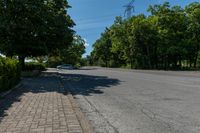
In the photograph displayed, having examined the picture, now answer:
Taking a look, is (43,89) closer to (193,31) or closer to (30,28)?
(30,28)

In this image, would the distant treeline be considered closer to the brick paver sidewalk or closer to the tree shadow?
the tree shadow

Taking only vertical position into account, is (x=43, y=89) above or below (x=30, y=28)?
below

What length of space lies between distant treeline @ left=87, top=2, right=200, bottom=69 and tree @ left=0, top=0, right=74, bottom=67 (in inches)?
1299

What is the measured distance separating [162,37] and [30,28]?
3766cm

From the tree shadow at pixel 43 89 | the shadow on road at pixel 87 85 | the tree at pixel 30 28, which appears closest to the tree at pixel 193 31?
the tree at pixel 30 28

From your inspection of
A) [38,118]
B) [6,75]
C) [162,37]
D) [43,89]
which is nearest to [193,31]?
[162,37]

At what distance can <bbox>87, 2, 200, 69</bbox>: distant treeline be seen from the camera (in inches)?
2435

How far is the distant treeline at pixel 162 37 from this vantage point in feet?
203

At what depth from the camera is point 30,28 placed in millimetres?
29156

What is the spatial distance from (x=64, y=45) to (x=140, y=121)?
86.7 ft

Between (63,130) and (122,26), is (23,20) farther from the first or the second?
(122,26)

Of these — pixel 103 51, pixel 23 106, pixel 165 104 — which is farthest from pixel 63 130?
pixel 103 51

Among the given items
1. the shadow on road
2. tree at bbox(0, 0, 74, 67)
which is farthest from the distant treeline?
the shadow on road

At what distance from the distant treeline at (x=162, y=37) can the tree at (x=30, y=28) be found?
1299 inches
